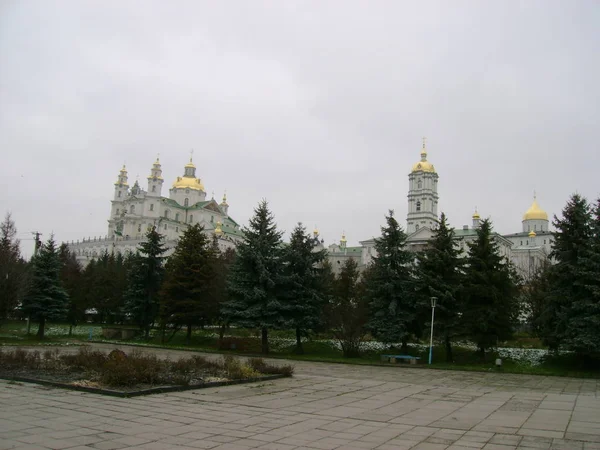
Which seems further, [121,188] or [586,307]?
[121,188]

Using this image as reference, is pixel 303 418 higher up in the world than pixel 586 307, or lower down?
lower down

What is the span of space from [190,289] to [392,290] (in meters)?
13.1

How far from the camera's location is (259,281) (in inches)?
1113

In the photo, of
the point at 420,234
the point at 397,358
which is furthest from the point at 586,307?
the point at 420,234

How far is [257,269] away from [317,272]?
11.5ft

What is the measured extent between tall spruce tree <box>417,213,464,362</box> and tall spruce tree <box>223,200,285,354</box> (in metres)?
7.75

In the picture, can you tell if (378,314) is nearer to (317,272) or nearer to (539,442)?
(317,272)

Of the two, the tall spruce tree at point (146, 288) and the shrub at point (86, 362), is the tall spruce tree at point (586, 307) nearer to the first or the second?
the shrub at point (86, 362)

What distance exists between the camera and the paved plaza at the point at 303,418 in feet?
24.2

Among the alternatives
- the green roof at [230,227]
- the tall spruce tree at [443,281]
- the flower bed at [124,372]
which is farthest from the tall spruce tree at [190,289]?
the green roof at [230,227]

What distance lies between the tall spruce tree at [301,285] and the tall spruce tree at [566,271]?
11498mm

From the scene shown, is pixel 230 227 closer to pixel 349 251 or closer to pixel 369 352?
pixel 349 251

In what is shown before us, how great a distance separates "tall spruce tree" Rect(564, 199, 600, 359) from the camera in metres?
20.7

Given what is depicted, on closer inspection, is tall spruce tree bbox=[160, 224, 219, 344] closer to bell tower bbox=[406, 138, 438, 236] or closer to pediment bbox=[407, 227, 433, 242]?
pediment bbox=[407, 227, 433, 242]
